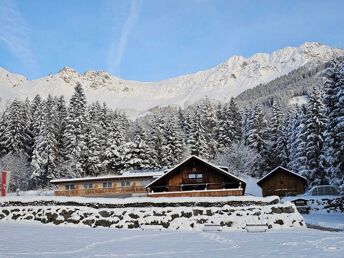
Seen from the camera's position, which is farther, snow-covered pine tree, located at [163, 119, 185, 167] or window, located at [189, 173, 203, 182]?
snow-covered pine tree, located at [163, 119, 185, 167]

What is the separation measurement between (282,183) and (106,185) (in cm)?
2281

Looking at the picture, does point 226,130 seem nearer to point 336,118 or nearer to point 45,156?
point 45,156

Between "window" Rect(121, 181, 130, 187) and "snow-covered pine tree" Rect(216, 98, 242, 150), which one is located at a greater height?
"snow-covered pine tree" Rect(216, 98, 242, 150)

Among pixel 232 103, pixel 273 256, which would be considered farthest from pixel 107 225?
pixel 232 103

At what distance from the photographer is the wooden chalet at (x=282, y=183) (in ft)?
164

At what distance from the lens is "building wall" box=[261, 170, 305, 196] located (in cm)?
5000

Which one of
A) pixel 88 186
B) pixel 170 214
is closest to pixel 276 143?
pixel 88 186

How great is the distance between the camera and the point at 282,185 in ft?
167

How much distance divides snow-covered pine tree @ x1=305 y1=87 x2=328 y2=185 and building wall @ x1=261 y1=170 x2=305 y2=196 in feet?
5.80

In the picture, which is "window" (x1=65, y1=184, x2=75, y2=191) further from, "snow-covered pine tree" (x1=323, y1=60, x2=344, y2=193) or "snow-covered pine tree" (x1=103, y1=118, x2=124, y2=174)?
"snow-covered pine tree" (x1=323, y1=60, x2=344, y2=193)

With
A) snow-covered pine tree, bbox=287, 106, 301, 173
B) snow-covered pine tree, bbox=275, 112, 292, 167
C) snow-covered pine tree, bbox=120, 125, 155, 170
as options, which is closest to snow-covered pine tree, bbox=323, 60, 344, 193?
snow-covered pine tree, bbox=287, 106, 301, 173

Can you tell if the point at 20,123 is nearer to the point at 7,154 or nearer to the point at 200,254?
the point at 7,154

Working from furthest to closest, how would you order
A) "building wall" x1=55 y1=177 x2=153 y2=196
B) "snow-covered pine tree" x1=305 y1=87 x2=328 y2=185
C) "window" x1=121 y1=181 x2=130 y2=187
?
"snow-covered pine tree" x1=305 y1=87 x2=328 y2=185, "window" x1=121 y1=181 x2=130 y2=187, "building wall" x1=55 y1=177 x2=153 y2=196

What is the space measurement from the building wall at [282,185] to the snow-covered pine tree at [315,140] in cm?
177
